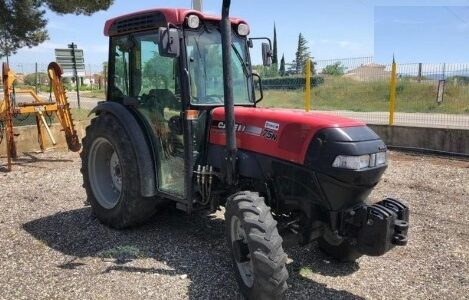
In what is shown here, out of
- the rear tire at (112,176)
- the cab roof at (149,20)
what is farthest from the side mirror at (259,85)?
the rear tire at (112,176)

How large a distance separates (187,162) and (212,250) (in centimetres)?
88

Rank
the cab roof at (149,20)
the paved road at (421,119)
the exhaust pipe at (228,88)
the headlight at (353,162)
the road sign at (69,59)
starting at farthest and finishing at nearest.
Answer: the road sign at (69,59), the paved road at (421,119), the cab roof at (149,20), the exhaust pipe at (228,88), the headlight at (353,162)

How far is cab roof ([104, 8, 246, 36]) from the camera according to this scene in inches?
167

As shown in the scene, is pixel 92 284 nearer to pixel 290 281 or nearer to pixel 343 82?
pixel 290 281

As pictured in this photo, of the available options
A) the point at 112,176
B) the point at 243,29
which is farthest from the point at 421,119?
the point at 112,176

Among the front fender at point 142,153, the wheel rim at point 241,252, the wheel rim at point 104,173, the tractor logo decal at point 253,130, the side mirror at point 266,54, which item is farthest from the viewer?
the wheel rim at point 104,173

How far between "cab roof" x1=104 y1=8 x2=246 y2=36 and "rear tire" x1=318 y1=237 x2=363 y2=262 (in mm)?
2252

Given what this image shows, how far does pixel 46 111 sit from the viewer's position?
964cm

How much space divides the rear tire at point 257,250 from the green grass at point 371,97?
936cm

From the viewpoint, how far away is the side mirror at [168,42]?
3877 millimetres

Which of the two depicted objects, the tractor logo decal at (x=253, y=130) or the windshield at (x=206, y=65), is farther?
the windshield at (x=206, y=65)

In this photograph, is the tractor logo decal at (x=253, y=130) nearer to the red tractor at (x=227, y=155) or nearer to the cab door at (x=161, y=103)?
the red tractor at (x=227, y=155)

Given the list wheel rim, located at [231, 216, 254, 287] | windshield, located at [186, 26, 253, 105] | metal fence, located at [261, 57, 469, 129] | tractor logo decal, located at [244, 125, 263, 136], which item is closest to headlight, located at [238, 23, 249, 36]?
windshield, located at [186, 26, 253, 105]

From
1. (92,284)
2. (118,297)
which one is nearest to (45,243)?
(92,284)
